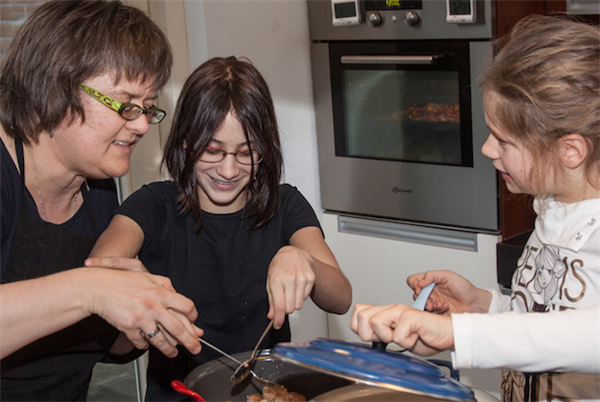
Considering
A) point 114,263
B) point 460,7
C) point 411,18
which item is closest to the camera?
point 114,263

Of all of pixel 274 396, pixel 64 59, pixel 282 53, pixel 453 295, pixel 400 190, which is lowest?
pixel 274 396

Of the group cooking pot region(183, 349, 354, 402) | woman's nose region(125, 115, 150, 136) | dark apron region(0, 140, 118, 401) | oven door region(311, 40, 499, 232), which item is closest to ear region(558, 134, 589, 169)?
cooking pot region(183, 349, 354, 402)

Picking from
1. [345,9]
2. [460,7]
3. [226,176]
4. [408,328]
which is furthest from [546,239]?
[345,9]

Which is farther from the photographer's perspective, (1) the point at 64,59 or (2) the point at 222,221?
(2) the point at 222,221

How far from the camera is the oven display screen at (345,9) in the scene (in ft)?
6.73

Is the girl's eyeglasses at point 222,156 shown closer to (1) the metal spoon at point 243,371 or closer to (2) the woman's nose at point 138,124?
(2) the woman's nose at point 138,124

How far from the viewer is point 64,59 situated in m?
1.01

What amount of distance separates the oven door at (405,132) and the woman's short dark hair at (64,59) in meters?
1.14

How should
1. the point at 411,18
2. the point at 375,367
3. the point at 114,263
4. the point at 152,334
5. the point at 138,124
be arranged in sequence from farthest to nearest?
the point at 411,18 → the point at 138,124 → the point at 114,263 → the point at 152,334 → the point at 375,367

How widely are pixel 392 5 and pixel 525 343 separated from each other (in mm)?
1489

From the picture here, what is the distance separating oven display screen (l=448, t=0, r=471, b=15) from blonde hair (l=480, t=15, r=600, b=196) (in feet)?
3.00

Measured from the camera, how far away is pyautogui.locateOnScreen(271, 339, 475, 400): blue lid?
0.65 m

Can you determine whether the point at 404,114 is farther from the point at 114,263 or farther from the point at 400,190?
the point at 114,263

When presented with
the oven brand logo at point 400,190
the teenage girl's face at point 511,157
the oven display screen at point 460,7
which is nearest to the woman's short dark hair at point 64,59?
the teenage girl's face at point 511,157
